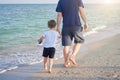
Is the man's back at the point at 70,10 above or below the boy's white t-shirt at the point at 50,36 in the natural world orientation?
above

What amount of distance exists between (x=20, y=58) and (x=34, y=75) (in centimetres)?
262

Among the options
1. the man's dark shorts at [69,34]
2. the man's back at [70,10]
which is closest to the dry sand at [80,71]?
the man's dark shorts at [69,34]

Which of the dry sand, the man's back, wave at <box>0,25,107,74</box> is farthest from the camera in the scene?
wave at <box>0,25,107,74</box>

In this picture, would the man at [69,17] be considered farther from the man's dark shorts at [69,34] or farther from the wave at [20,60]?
the wave at [20,60]

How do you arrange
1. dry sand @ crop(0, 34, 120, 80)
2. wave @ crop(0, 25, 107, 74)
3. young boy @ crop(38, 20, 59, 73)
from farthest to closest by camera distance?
wave @ crop(0, 25, 107, 74), young boy @ crop(38, 20, 59, 73), dry sand @ crop(0, 34, 120, 80)

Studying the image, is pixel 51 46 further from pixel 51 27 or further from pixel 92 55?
pixel 92 55

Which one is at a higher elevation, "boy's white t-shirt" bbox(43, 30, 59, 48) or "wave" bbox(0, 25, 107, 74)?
"boy's white t-shirt" bbox(43, 30, 59, 48)

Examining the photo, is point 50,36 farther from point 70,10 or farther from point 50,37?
point 70,10

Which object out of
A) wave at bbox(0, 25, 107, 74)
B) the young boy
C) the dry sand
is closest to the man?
the young boy

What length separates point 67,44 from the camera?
23.4 ft

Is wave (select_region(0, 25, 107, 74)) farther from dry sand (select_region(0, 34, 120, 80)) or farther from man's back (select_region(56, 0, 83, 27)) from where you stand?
man's back (select_region(56, 0, 83, 27))

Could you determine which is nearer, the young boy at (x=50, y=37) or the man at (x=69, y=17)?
the young boy at (x=50, y=37)

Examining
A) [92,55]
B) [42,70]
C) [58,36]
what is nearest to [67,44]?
[58,36]

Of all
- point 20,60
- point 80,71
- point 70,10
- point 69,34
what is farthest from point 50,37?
point 20,60
